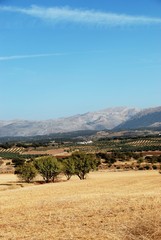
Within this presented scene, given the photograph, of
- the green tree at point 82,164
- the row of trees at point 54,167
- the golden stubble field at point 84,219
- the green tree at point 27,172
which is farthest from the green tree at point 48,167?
the golden stubble field at point 84,219

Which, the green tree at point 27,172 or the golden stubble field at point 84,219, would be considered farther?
the green tree at point 27,172

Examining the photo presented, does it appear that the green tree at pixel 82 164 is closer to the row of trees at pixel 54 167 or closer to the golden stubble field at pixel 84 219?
the row of trees at pixel 54 167

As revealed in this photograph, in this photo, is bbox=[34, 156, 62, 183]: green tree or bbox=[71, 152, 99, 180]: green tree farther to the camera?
bbox=[71, 152, 99, 180]: green tree

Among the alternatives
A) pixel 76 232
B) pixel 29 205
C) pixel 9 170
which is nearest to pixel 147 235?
pixel 76 232

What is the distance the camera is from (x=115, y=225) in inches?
1375

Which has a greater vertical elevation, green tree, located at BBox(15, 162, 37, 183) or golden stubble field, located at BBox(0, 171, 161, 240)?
green tree, located at BBox(15, 162, 37, 183)

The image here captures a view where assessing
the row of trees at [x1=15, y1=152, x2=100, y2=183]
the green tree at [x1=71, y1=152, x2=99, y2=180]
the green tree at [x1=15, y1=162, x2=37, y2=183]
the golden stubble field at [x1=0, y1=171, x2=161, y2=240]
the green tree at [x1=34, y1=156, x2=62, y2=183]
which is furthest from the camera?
the green tree at [x1=71, y1=152, x2=99, y2=180]

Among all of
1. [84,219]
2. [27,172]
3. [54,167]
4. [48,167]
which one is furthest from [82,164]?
[84,219]

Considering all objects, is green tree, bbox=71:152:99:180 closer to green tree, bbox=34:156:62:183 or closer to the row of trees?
the row of trees

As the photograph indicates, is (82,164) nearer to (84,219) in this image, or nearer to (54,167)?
(54,167)

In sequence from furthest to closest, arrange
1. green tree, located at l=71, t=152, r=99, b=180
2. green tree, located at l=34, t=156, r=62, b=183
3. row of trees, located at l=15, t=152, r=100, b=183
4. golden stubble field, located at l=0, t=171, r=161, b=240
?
green tree, located at l=71, t=152, r=99, b=180 → row of trees, located at l=15, t=152, r=100, b=183 → green tree, located at l=34, t=156, r=62, b=183 → golden stubble field, located at l=0, t=171, r=161, b=240

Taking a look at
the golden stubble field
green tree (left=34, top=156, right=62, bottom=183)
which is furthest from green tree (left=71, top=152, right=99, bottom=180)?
the golden stubble field

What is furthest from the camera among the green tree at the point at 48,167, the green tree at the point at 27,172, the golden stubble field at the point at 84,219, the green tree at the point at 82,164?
the green tree at the point at 82,164

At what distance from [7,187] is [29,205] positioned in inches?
1646
